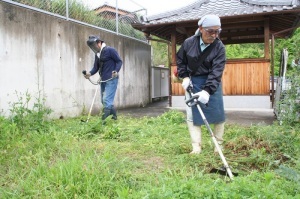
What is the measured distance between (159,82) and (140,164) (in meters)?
8.77

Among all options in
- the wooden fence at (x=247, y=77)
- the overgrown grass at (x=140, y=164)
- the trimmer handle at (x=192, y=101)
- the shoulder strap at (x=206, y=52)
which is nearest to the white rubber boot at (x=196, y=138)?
the overgrown grass at (x=140, y=164)

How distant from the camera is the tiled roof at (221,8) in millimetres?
7194

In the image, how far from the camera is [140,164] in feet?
9.51

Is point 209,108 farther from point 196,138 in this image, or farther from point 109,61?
point 109,61

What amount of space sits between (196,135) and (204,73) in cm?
73

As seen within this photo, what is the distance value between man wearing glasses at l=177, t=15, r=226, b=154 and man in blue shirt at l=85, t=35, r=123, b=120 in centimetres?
213

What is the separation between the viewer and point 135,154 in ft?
11.2

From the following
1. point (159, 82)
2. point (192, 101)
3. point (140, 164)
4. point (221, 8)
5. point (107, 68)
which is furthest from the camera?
point (159, 82)

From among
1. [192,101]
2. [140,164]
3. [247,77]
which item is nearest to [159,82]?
[247,77]

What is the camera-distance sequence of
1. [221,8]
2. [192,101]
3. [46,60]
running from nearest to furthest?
1. [192,101]
2. [46,60]
3. [221,8]

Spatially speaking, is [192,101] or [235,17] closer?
[192,101]

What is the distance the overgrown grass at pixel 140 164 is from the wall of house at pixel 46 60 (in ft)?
4.43

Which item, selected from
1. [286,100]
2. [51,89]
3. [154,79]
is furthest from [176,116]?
[154,79]

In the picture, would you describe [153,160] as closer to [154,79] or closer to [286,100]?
[286,100]
